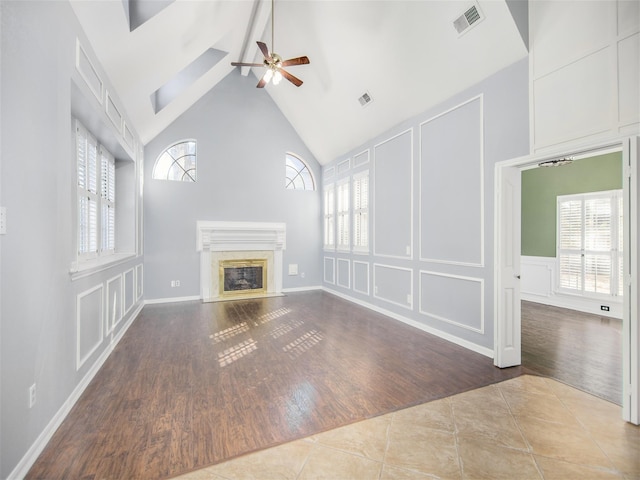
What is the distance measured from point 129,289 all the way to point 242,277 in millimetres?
2411

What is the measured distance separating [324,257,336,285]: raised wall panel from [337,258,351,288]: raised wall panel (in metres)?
0.21

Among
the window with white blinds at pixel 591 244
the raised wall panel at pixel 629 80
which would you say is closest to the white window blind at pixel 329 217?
the window with white blinds at pixel 591 244

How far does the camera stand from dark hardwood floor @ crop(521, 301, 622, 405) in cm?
259

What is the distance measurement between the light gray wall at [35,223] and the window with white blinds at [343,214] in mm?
4558

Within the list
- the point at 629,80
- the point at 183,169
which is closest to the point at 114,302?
the point at 183,169

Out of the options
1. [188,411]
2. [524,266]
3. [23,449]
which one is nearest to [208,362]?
[188,411]

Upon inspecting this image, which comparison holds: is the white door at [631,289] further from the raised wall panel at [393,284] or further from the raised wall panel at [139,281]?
the raised wall panel at [139,281]

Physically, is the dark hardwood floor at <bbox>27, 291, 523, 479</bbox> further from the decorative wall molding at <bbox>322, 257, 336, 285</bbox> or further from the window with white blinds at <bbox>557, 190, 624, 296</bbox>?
the window with white blinds at <bbox>557, 190, 624, 296</bbox>

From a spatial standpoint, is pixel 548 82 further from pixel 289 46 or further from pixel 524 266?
pixel 524 266

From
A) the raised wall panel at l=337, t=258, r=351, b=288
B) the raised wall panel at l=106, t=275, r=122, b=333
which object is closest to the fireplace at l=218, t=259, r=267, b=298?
the raised wall panel at l=337, t=258, r=351, b=288

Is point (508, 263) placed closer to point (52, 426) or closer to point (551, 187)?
point (551, 187)

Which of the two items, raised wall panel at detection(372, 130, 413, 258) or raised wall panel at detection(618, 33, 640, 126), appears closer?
raised wall panel at detection(618, 33, 640, 126)

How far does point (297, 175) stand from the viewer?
7000 millimetres

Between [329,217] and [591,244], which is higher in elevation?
[329,217]
